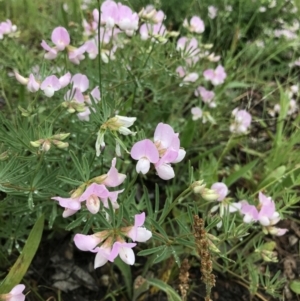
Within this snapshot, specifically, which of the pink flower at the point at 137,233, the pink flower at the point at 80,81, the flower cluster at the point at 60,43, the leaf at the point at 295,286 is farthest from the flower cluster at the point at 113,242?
the leaf at the point at 295,286

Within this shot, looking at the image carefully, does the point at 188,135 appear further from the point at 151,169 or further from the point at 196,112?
the point at 151,169

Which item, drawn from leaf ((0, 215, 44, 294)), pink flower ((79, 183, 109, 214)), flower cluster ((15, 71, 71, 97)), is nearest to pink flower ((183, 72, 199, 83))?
flower cluster ((15, 71, 71, 97))

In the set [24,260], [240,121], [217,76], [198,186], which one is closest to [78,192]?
[198,186]

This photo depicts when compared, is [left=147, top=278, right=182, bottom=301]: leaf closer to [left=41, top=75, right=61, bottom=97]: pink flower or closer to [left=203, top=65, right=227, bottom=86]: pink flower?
[left=41, top=75, right=61, bottom=97]: pink flower

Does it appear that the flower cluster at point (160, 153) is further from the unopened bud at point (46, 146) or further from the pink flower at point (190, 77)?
the pink flower at point (190, 77)

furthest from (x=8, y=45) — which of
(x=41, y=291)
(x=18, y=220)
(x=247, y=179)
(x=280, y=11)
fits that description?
(x=280, y=11)

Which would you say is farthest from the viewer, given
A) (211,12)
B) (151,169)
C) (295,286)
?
(211,12)
